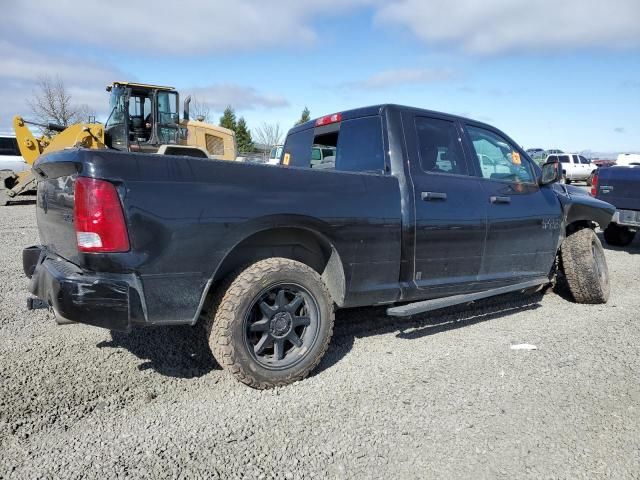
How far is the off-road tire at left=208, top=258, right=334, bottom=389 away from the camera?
3.07 m

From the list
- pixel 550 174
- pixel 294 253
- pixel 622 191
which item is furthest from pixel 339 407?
pixel 622 191

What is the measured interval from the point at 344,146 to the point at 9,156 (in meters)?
20.4

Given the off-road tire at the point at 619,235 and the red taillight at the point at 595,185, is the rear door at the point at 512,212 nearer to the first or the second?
the red taillight at the point at 595,185

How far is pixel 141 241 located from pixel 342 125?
2.36 m

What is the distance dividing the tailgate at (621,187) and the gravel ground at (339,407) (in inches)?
189

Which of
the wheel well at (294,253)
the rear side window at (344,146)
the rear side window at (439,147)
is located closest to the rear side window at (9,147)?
the rear side window at (344,146)

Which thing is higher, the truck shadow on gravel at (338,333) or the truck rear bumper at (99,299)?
the truck rear bumper at (99,299)

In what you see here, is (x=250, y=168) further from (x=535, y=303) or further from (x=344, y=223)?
(x=535, y=303)

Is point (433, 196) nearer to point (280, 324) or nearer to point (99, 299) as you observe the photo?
point (280, 324)

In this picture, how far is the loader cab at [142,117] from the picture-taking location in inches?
486

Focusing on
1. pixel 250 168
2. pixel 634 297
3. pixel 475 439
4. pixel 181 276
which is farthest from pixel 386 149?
pixel 634 297

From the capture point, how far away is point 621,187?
867 cm

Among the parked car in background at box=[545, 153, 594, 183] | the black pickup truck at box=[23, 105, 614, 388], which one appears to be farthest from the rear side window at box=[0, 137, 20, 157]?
the parked car in background at box=[545, 153, 594, 183]

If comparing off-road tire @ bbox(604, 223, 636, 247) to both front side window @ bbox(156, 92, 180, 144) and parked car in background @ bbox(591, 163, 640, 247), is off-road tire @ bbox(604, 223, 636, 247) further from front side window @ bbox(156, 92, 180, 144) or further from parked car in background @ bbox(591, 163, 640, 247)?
front side window @ bbox(156, 92, 180, 144)
